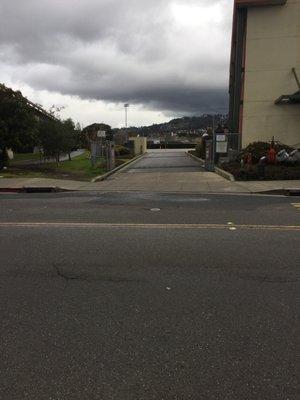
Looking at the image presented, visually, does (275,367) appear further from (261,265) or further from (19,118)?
(19,118)

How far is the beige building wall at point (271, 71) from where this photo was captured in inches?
1042

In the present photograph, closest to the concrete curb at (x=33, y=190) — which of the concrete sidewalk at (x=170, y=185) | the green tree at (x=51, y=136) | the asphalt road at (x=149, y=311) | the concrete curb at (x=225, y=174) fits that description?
the concrete sidewalk at (x=170, y=185)

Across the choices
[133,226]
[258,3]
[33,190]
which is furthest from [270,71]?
[133,226]

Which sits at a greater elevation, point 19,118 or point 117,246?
point 19,118

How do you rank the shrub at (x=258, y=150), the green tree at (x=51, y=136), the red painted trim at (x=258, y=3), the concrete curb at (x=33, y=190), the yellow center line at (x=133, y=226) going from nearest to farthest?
the yellow center line at (x=133, y=226) → the concrete curb at (x=33, y=190) → the shrub at (x=258, y=150) → the red painted trim at (x=258, y=3) → the green tree at (x=51, y=136)

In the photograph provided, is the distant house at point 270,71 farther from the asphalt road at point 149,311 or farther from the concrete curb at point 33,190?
the asphalt road at point 149,311

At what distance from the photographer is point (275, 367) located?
3613 millimetres

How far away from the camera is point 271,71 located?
2695 cm

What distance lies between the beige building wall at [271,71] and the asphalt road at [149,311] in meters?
19.2

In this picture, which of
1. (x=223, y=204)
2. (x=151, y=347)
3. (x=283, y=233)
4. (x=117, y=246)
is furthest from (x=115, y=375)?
(x=223, y=204)

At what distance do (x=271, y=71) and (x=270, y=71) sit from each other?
57 millimetres

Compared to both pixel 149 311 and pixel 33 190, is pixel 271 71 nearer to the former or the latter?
pixel 33 190

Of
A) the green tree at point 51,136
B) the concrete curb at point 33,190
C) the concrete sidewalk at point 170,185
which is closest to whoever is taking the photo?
the concrete sidewalk at point 170,185

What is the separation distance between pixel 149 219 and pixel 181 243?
2445mm
